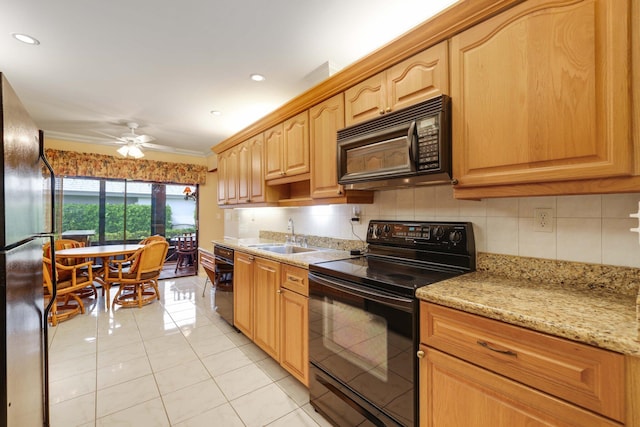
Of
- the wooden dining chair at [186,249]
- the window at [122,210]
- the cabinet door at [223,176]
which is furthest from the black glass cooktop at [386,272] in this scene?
the window at [122,210]

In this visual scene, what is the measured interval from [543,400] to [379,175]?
118cm

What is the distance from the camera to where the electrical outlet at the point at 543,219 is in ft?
4.53

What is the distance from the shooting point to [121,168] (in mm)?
4875

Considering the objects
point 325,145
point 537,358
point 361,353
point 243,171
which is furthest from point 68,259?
point 537,358

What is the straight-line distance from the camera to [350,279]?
4.94ft

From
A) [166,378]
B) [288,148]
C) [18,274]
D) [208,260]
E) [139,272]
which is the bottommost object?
[166,378]

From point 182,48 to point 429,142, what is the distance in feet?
6.51

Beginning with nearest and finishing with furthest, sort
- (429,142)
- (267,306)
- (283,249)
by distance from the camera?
(429,142)
(267,306)
(283,249)

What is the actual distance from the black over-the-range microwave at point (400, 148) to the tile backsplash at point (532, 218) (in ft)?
0.94

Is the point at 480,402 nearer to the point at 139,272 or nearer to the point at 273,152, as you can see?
the point at 273,152

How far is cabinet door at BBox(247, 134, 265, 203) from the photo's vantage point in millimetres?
2980

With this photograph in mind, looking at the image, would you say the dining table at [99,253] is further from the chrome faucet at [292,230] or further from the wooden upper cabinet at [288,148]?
the wooden upper cabinet at [288,148]

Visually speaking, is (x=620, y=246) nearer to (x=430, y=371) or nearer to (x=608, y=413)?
(x=608, y=413)

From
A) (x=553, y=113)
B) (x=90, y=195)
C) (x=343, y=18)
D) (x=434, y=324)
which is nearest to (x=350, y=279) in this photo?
(x=434, y=324)
